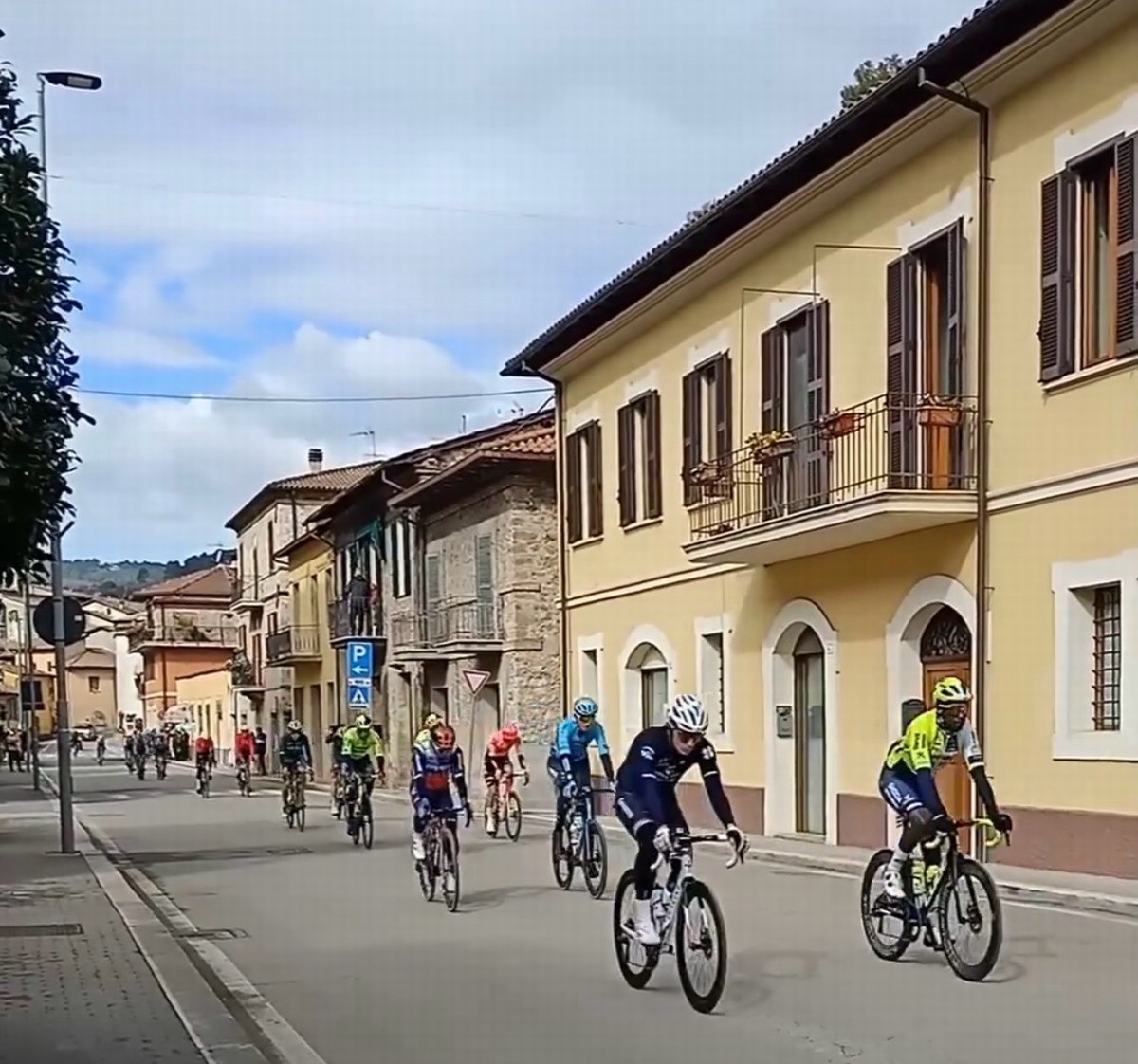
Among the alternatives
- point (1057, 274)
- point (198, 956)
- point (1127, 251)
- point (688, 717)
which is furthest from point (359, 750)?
point (688, 717)

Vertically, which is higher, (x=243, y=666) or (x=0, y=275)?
(x=0, y=275)

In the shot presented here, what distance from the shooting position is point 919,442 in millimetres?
17609

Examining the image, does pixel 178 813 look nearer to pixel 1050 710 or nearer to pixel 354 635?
pixel 354 635

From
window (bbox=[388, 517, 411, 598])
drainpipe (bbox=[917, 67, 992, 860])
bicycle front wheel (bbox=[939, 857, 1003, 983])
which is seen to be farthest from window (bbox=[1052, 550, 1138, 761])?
window (bbox=[388, 517, 411, 598])

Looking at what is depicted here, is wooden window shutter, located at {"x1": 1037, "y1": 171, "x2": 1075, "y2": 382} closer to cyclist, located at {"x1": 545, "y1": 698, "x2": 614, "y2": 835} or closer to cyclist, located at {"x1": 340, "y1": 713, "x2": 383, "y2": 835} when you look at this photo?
cyclist, located at {"x1": 545, "y1": 698, "x2": 614, "y2": 835}

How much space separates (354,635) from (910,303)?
30.0 meters

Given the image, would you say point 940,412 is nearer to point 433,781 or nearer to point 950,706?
point 433,781

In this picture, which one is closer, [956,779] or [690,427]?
[956,779]

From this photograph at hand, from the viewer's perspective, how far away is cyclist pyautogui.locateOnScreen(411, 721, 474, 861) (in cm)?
1472

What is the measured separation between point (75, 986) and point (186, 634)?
283ft

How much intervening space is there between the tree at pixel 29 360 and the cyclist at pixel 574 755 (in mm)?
5071

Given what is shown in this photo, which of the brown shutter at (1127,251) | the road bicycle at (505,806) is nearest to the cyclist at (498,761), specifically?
the road bicycle at (505,806)

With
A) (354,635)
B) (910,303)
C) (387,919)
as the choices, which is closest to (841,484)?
(910,303)

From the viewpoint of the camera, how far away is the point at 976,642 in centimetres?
1728
